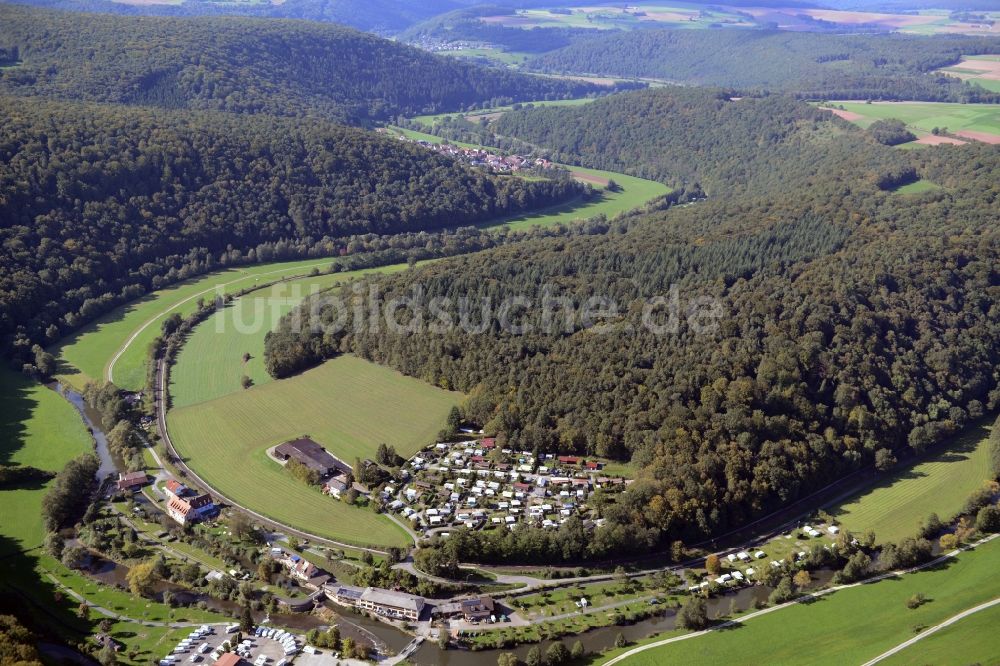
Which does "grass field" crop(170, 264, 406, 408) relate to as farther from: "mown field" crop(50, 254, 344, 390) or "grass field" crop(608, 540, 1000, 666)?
"grass field" crop(608, 540, 1000, 666)

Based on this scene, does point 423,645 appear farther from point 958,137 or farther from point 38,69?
point 38,69

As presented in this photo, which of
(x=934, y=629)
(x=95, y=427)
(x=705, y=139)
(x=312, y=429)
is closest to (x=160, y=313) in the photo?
(x=95, y=427)

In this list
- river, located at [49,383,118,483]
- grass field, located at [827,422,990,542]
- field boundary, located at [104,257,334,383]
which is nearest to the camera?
grass field, located at [827,422,990,542]

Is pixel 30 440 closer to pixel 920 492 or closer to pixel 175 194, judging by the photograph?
pixel 175 194

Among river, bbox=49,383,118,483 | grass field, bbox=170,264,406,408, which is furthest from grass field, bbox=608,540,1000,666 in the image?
grass field, bbox=170,264,406,408

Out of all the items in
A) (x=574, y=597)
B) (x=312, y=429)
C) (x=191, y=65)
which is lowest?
(x=574, y=597)

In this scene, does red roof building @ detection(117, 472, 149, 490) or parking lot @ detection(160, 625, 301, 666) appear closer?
parking lot @ detection(160, 625, 301, 666)

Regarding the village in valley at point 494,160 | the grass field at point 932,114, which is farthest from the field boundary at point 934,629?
the village in valley at point 494,160
